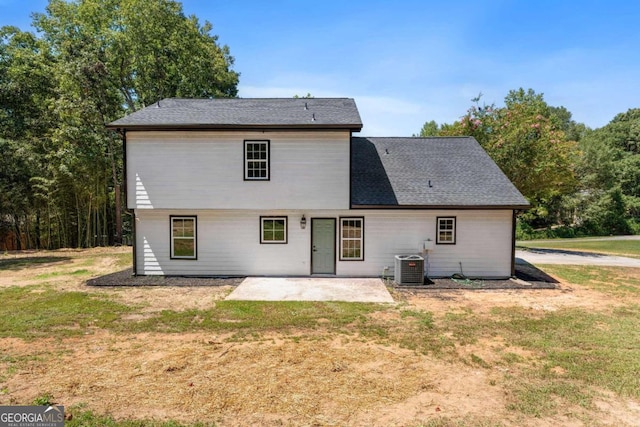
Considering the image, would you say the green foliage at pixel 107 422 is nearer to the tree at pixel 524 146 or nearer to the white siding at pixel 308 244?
the white siding at pixel 308 244

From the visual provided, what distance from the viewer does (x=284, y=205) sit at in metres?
11.6

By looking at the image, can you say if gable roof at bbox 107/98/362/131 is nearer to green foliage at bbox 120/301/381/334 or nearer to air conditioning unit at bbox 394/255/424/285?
air conditioning unit at bbox 394/255/424/285

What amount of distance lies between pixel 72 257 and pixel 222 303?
1245cm

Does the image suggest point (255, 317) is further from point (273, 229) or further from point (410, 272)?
point (410, 272)

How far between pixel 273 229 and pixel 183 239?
326cm

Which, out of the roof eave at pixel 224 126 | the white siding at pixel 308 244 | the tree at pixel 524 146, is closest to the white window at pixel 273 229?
the white siding at pixel 308 244

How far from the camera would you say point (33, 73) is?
2016cm

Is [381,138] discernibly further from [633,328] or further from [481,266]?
[633,328]

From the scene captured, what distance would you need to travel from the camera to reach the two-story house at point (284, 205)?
11547mm

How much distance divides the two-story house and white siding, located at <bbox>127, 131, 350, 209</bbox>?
3 centimetres

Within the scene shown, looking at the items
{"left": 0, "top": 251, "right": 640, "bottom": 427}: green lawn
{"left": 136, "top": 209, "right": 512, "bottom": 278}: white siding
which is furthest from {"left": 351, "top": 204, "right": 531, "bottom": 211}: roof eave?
{"left": 0, "top": 251, "right": 640, "bottom": 427}: green lawn

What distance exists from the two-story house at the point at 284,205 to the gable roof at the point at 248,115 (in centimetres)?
7

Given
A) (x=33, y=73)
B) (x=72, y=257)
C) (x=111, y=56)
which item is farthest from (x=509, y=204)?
(x=33, y=73)

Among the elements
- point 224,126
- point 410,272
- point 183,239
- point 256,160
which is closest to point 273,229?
point 256,160
